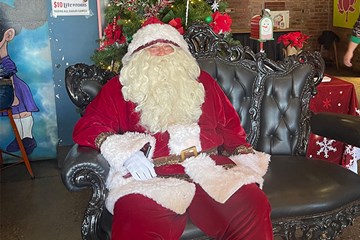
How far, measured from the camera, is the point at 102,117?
221 centimetres

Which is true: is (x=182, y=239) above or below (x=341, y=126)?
below

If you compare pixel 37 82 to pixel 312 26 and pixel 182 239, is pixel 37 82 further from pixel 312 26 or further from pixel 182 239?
pixel 312 26

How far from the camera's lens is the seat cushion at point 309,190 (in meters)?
2.05

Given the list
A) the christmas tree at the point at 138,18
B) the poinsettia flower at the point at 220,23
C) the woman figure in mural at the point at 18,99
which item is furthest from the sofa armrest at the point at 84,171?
the woman figure in mural at the point at 18,99

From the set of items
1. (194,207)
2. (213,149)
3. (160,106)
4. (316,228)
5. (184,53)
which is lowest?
(316,228)

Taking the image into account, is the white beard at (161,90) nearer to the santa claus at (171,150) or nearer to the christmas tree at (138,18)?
the santa claus at (171,150)

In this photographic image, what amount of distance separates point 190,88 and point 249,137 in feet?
1.87

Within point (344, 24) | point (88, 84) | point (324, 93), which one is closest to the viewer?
point (88, 84)

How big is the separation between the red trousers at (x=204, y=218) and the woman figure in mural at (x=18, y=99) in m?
2.35

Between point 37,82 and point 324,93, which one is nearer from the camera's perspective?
point 324,93

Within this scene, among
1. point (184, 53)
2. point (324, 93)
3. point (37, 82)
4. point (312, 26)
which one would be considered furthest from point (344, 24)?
point (184, 53)

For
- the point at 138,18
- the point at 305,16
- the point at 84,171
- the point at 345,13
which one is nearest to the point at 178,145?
the point at 84,171

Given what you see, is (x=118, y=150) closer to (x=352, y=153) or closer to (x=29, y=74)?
(x=352, y=153)

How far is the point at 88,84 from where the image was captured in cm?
253
